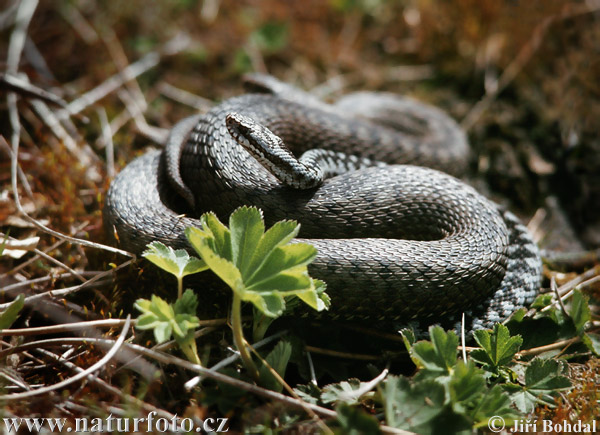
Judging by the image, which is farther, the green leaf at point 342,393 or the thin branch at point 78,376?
the green leaf at point 342,393

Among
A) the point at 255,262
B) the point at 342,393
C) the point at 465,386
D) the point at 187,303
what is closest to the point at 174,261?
the point at 187,303

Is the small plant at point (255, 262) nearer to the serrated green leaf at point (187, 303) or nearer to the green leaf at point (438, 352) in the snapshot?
the serrated green leaf at point (187, 303)

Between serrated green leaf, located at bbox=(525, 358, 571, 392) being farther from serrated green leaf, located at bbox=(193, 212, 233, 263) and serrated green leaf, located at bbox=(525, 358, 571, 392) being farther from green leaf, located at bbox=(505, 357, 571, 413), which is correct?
serrated green leaf, located at bbox=(193, 212, 233, 263)

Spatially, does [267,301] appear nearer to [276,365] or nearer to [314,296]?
[314,296]

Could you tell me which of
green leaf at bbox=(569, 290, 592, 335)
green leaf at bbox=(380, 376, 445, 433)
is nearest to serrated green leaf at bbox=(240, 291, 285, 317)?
green leaf at bbox=(380, 376, 445, 433)

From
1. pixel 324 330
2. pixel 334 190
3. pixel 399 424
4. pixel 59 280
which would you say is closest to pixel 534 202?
pixel 334 190

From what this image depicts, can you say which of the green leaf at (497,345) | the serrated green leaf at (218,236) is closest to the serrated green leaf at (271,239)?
the serrated green leaf at (218,236)
